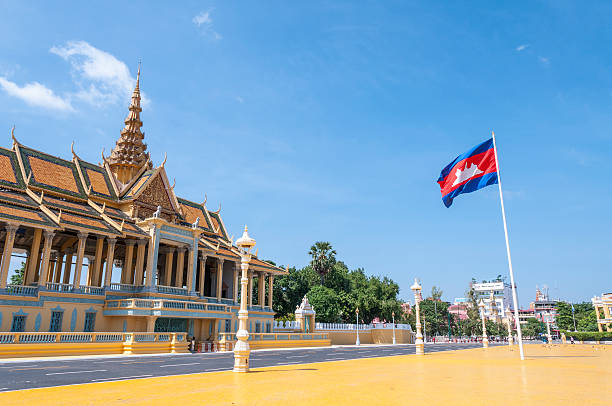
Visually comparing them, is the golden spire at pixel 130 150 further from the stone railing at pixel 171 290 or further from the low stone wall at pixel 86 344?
the low stone wall at pixel 86 344

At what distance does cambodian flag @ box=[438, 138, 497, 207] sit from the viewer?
21859 millimetres

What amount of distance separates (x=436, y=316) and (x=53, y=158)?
246ft

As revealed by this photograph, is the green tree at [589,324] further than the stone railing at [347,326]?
Yes

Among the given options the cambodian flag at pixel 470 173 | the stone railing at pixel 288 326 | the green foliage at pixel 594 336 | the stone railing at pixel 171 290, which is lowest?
the green foliage at pixel 594 336

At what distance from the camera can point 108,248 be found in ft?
114

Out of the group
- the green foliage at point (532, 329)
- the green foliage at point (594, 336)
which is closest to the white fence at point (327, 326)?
the green foliage at point (594, 336)

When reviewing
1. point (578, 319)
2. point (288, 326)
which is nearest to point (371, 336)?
point (288, 326)

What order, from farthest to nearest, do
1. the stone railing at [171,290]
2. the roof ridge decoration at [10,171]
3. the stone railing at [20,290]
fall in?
the stone railing at [171,290]
the roof ridge decoration at [10,171]
the stone railing at [20,290]

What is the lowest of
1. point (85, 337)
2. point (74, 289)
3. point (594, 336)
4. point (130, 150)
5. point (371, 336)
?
point (594, 336)

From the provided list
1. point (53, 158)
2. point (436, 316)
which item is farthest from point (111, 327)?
point (436, 316)

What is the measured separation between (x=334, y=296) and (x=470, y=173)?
135 ft

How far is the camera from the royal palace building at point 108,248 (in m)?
28.9

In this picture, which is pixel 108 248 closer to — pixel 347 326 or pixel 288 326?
pixel 288 326

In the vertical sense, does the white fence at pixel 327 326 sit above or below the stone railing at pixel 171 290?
below
